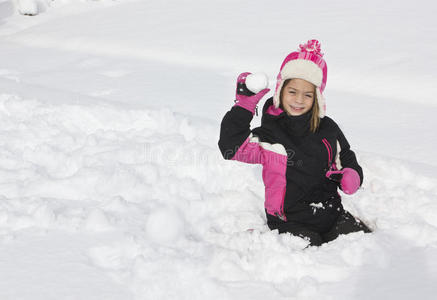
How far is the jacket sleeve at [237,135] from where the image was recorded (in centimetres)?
184

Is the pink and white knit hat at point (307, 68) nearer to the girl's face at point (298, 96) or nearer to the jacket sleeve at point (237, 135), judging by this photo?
the girl's face at point (298, 96)

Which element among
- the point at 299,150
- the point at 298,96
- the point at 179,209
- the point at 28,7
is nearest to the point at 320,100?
the point at 298,96

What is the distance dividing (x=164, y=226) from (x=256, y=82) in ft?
2.87

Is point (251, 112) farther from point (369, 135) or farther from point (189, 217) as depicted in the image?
point (369, 135)

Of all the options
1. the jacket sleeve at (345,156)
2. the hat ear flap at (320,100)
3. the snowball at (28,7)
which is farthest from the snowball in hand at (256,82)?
the snowball at (28,7)

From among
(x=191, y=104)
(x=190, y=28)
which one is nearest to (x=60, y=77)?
(x=191, y=104)

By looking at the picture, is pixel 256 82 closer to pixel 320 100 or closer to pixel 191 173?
pixel 320 100

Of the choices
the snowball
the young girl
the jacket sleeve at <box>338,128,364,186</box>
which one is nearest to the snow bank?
the young girl

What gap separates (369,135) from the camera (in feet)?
10.3

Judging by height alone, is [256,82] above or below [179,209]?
above

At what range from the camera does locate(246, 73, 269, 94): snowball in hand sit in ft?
5.74

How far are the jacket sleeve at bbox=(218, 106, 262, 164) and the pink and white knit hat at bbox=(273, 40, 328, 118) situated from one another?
234mm

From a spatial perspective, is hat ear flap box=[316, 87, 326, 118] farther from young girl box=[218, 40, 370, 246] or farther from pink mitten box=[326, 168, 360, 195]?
pink mitten box=[326, 168, 360, 195]

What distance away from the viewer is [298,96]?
1.95 meters
